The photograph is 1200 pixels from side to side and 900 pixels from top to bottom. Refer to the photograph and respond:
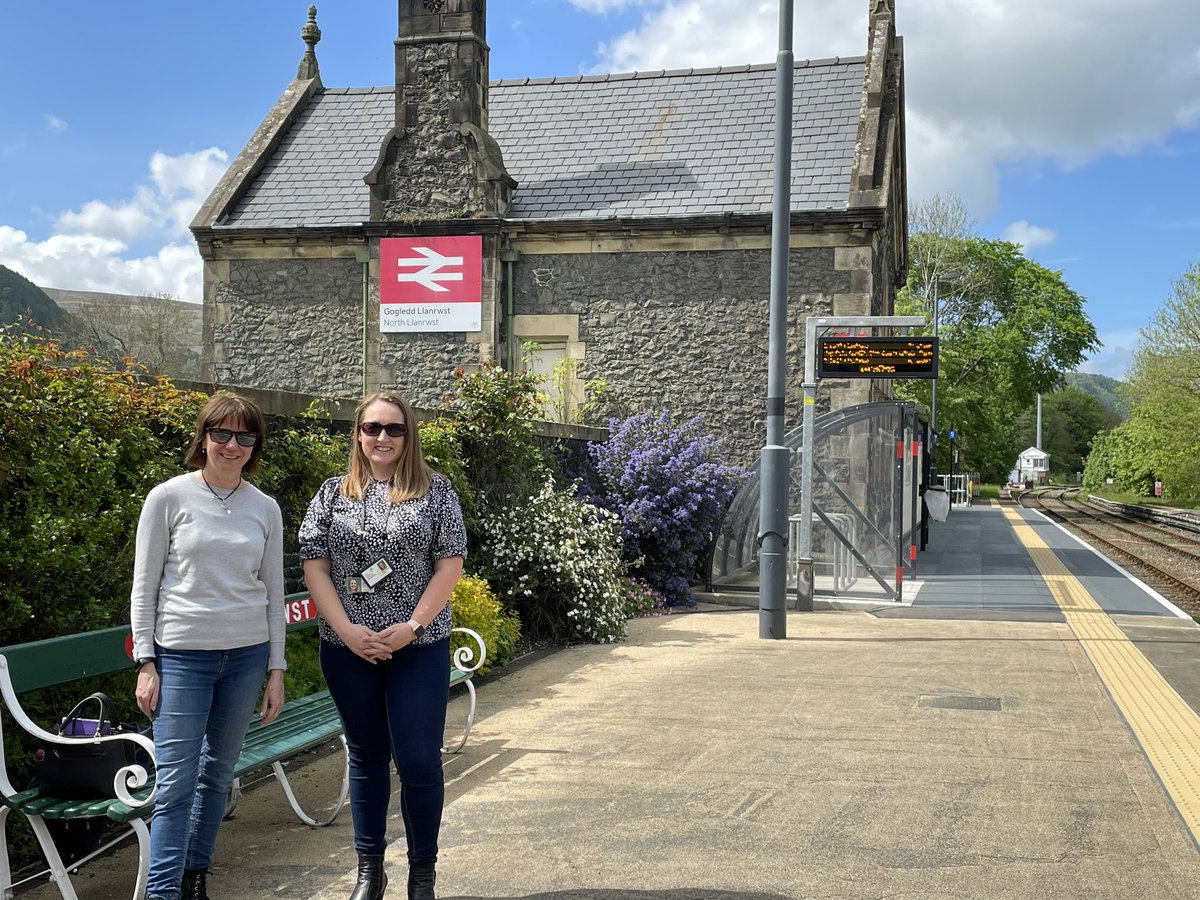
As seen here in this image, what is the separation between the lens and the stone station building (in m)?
17.9

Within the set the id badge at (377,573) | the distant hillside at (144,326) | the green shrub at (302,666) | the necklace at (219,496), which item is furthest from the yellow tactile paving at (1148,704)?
the distant hillside at (144,326)

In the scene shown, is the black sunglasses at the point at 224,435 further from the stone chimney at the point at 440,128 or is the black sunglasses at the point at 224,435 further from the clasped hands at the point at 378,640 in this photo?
the stone chimney at the point at 440,128

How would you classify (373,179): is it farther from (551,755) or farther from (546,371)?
(551,755)

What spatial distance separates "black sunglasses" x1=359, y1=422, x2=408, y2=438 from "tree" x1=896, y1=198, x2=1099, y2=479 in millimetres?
51836

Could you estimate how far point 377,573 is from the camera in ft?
13.7

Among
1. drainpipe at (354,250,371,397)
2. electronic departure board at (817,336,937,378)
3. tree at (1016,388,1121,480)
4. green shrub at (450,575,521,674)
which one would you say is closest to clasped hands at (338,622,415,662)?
green shrub at (450,575,521,674)

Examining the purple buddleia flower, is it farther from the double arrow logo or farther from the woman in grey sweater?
the woman in grey sweater

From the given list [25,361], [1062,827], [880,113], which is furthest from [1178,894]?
[880,113]

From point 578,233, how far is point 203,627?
14.9 m

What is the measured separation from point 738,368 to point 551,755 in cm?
1187

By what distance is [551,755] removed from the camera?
262 inches

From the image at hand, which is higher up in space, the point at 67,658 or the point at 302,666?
the point at 67,658

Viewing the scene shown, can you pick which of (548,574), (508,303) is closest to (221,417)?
(548,574)

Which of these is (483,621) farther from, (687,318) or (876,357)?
(687,318)
